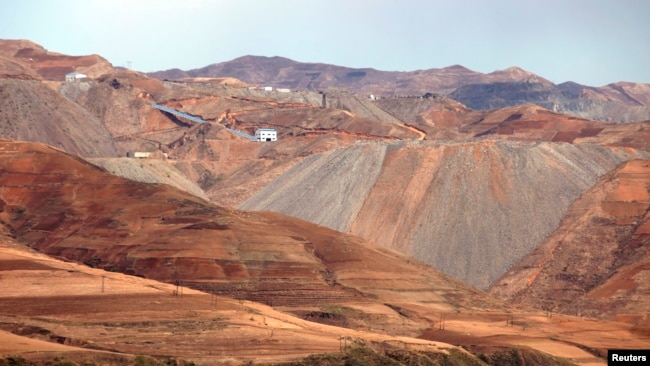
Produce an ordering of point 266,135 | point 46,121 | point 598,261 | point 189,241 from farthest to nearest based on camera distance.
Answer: point 266,135, point 46,121, point 598,261, point 189,241

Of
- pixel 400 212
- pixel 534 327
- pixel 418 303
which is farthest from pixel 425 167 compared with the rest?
pixel 534 327

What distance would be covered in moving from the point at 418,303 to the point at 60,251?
26.9 metres

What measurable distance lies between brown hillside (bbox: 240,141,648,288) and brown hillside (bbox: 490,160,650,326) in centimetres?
200

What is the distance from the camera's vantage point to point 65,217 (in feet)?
324

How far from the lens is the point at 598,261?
96.5 m

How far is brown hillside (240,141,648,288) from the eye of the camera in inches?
3996

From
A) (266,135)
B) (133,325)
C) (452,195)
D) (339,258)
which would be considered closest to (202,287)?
(339,258)

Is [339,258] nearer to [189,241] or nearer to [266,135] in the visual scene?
[189,241]

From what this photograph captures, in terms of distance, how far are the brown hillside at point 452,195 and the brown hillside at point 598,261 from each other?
6.56 feet

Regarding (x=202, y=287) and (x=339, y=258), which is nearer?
(x=202, y=287)

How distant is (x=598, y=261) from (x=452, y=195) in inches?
675
